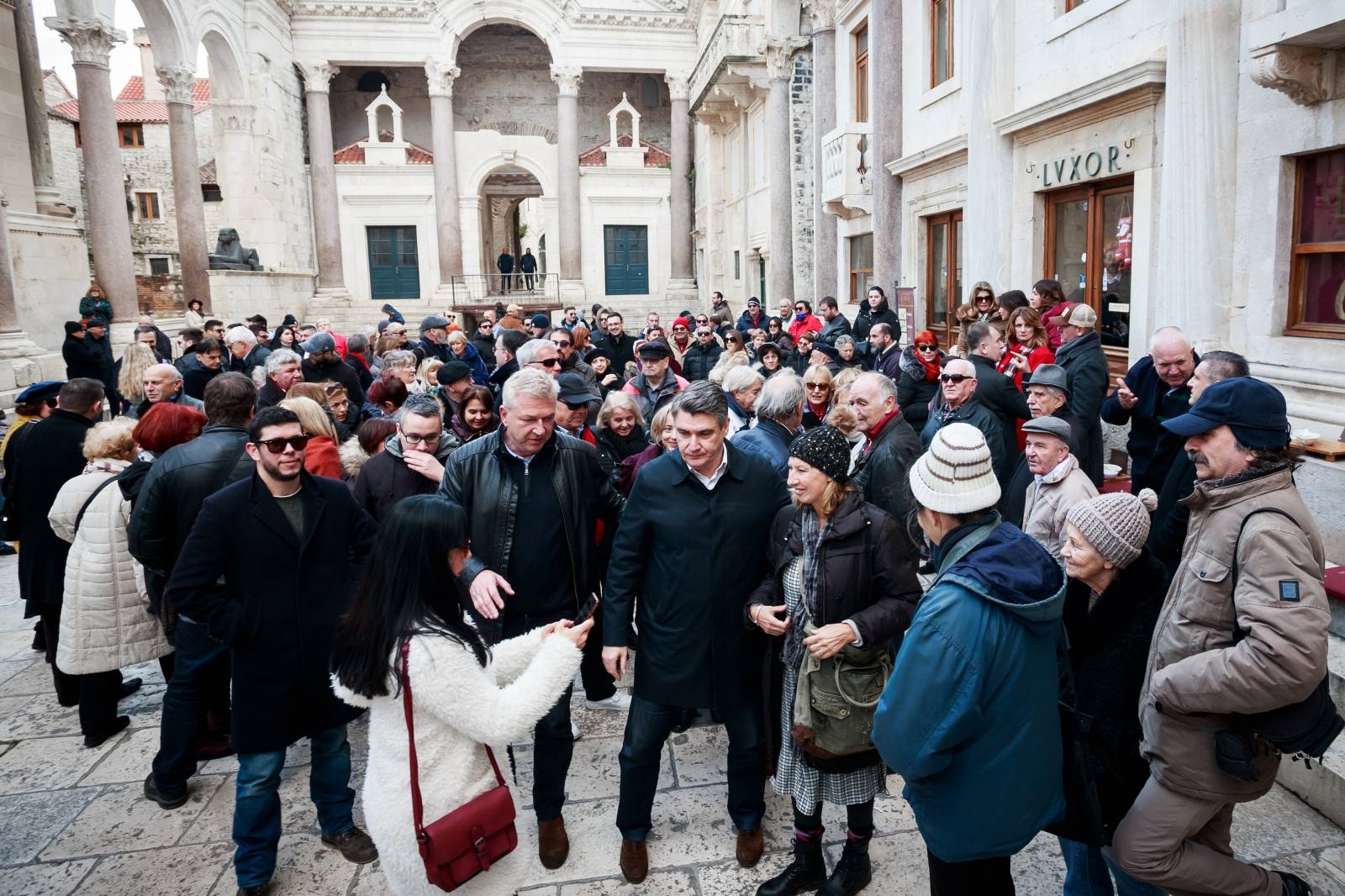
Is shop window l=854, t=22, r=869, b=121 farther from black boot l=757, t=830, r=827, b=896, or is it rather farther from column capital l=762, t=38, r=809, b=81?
black boot l=757, t=830, r=827, b=896

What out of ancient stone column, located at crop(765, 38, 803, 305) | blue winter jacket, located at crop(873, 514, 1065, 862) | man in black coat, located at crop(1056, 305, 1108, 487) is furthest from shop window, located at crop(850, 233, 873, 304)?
blue winter jacket, located at crop(873, 514, 1065, 862)

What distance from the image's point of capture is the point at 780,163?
18.3m

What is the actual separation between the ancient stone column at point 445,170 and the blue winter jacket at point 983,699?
28.7 meters

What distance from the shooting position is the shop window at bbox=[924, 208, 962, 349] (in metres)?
11.9

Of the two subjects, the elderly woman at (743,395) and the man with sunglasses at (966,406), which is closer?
the man with sunglasses at (966,406)

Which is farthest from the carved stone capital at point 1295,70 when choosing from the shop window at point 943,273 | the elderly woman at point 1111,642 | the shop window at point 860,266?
the shop window at point 860,266

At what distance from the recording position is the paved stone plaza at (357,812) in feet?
11.3

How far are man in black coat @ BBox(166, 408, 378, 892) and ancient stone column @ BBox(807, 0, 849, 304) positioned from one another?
1422cm

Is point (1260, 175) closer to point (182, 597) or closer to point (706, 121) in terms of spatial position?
point (182, 597)

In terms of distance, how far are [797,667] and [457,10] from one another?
100 ft

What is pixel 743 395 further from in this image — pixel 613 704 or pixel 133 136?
pixel 133 136

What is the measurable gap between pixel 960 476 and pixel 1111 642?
89cm

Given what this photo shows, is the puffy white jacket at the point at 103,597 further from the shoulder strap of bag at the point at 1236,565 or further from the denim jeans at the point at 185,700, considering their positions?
the shoulder strap of bag at the point at 1236,565

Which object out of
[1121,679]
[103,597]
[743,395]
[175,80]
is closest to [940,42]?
[743,395]
